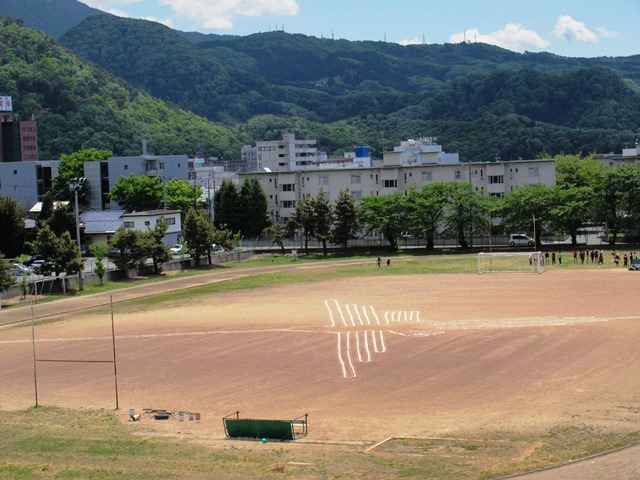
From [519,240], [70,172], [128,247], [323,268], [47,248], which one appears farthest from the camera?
[70,172]

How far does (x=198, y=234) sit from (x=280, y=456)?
53.0 m

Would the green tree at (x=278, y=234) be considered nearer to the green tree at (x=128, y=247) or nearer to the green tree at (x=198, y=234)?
the green tree at (x=198, y=234)

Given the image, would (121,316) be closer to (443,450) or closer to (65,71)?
Answer: (443,450)

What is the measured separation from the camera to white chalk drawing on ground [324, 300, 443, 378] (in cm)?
3738

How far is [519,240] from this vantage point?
83938 millimetres

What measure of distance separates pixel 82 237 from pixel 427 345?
55.8 meters

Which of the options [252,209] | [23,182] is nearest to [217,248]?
[252,209]

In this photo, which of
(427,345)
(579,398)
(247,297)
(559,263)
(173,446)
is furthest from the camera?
(559,263)

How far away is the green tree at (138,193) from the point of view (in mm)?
99000

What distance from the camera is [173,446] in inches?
1035

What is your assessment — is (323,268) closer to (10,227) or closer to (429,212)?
(429,212)

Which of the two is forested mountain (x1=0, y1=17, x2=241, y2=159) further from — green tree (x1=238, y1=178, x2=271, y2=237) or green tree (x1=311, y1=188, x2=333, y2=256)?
green tree (x1=311, y1=188, x2=333, y2=256)

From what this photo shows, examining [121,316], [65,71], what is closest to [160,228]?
[121,316]

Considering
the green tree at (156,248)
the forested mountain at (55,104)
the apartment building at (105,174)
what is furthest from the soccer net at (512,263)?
the forested mountain at (55,104)
